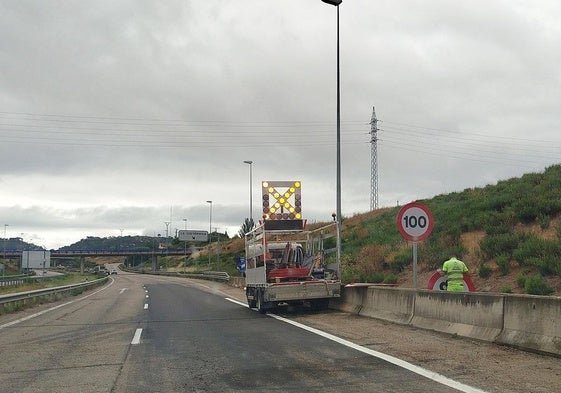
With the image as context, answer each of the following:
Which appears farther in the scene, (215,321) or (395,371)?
(215,321)

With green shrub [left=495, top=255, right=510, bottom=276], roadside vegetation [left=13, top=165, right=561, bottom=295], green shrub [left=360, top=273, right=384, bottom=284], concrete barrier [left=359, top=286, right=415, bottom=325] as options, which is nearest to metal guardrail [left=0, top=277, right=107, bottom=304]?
roadside vegetation [left=13, top=165, right=561, bottom=295]

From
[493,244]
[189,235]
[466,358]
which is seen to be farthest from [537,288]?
[189,235]

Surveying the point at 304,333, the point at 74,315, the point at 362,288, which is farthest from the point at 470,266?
the point at 74,315

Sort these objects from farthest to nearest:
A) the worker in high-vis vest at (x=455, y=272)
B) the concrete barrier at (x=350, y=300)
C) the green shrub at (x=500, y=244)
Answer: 1. the green shrub at (x=500, y=244)
2. the concrete barrier at (x=350, y=300)
3. the worker in high-vis vest at (x=455, y=272)

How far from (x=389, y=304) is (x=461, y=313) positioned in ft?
11.1

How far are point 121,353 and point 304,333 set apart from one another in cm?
391

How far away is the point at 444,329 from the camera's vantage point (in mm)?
10570

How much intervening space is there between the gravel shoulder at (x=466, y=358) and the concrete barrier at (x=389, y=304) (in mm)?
436

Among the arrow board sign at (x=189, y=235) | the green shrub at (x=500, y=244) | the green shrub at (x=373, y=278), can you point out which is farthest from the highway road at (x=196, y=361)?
the arrow board sign at (x=189, y=235)

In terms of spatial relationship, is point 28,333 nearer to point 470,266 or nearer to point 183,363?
point 183,363

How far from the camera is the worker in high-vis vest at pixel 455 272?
1204 cm

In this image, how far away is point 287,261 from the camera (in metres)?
17.6

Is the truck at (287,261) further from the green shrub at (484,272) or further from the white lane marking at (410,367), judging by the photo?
the green shrub at (484,272)

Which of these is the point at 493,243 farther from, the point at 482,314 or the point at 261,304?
the point at 482,314
